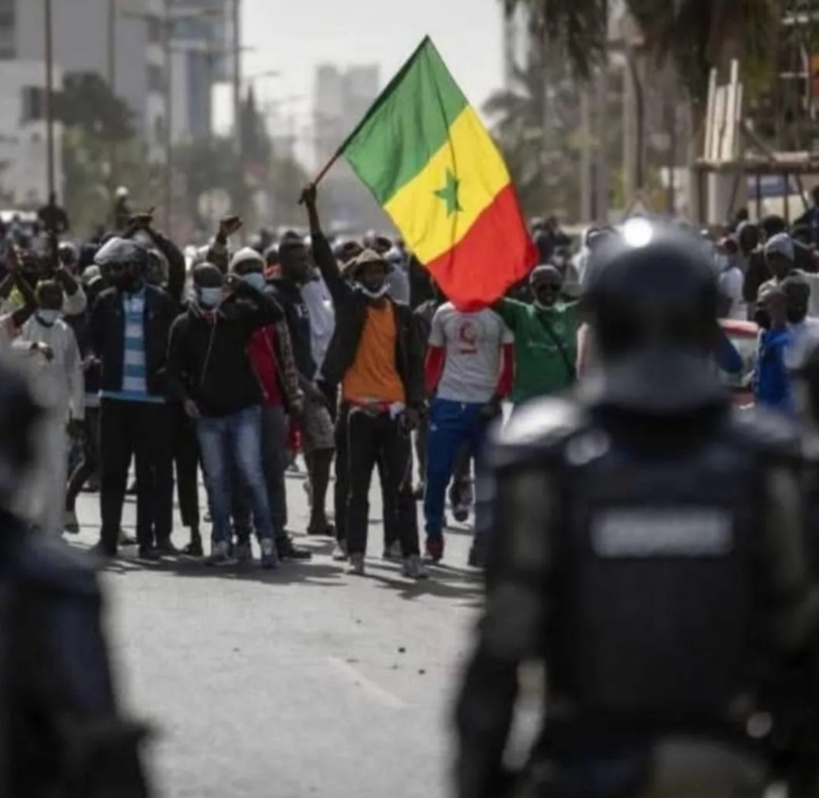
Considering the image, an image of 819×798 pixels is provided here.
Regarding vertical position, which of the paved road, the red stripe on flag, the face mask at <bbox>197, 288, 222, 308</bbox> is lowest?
the paved road

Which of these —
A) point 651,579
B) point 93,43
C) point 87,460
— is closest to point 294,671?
point 87,460

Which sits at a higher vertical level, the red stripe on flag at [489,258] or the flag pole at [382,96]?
the flag pole at [382,96]

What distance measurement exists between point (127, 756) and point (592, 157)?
112090 millimetres

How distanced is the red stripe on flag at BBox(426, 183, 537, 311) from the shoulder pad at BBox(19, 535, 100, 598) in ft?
42.3

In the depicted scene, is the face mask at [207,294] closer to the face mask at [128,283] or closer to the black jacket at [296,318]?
the face mask at [128,283]

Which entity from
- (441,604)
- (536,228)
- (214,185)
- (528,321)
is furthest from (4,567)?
(214,185)

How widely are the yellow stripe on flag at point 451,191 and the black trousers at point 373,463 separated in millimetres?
1404

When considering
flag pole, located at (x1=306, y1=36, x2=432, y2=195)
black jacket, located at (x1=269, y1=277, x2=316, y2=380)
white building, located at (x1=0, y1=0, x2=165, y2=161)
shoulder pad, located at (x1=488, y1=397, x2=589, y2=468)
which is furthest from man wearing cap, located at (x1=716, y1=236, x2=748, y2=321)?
white building, located at (x1=0, y1=0, x2=165, y2=161)

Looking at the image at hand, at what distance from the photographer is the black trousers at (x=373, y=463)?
18.0 meters

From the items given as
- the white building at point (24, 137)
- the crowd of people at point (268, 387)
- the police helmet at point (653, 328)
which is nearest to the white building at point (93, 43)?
the white building at point (24, 137)

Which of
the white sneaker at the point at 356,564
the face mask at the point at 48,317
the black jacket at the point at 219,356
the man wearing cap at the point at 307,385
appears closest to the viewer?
the white sneaker at the point at 356,564

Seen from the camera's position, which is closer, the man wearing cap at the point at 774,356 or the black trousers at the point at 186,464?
the man wearing cap at the point at 774,356

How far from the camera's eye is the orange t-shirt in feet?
59.2

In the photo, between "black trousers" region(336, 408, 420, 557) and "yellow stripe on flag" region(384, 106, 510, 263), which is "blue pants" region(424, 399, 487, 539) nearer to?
"black trousers" region(336, 408, 420, 557)
